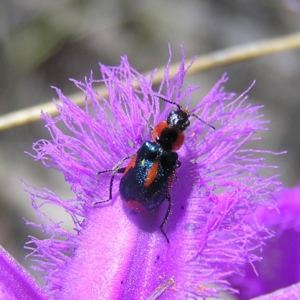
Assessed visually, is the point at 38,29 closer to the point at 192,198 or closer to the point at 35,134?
the point at 35,134

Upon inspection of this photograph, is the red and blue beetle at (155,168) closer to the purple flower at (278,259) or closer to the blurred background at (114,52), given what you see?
the purple flower at (278,259)

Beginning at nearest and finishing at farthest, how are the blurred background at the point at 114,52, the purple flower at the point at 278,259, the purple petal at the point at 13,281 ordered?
the purple petal at the point at 13,281 < the purple flower at the point at 278,259 < the blurred background at the point at 114,52

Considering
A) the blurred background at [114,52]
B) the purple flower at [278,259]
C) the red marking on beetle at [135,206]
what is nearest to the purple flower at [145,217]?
the red marking on beetle at [135,206]

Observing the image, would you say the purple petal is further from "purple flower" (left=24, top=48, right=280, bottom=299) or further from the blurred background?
the blurred background

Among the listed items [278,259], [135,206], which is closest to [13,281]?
[135,206]

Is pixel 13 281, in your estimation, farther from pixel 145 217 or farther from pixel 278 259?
pixel 278 259

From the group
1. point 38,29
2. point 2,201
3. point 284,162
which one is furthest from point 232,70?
point 2,201

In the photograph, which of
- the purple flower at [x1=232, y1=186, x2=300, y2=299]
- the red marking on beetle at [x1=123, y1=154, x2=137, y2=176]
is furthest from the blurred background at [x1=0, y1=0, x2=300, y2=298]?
the red marking on beetle at [x1=123, y1=154, x2=137, y2=176]
